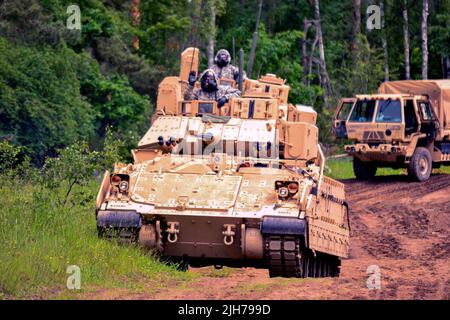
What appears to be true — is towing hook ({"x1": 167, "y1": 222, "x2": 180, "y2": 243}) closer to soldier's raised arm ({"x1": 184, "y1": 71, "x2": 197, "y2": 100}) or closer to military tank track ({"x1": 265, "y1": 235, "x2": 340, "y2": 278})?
military tank track ({"x1": 265, "y1": 235, "x2": 340, "y2": 278})

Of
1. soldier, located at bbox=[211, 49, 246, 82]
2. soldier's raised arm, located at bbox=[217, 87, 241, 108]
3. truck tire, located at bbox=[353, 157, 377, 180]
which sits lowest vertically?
truck tire, located at bbox=[353, 157, 377, 180]

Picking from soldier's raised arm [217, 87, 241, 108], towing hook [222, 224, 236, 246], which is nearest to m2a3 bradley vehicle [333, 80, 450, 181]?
soldier's raised arm [217, 87, 241, 108]

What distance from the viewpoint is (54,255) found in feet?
43.7

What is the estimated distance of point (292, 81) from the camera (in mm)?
36469

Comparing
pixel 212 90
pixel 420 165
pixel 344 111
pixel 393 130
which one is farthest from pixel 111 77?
pixel 212 90

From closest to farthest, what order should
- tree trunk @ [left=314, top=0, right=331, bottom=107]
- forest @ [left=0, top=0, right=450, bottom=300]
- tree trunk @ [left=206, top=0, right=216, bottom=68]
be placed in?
forest @ [left=0, top=0, right=450, bottom=300], tree trunk @ [left=206, top=0, right=216, bottom=68], tree trunk @ [left=314, top=0, right=331, bottom=107]

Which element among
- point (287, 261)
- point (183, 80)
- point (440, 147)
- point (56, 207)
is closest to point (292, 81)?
point (440, 147)

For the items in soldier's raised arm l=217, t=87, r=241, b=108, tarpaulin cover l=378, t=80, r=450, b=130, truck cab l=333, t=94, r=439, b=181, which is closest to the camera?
soldier's raised arm l=217, t=87, r=241, b=108

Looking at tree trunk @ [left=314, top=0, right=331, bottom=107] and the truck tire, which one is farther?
tree trunk @ [left=314, top=0, right=331, bottom=107]

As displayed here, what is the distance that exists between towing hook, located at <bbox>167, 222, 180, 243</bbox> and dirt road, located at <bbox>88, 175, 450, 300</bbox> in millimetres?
597

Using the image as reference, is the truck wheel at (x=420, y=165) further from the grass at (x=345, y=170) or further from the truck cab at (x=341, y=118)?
the grass at (x=345, y=170)

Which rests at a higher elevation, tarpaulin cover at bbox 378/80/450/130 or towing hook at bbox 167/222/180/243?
tarpaulin cover at bbox 378/80/450/130

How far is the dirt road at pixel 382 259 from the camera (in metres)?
12.2

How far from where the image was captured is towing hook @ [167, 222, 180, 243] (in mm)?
13938
